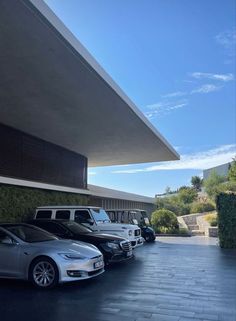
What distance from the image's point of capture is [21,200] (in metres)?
17.3

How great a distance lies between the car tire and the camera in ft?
26.7

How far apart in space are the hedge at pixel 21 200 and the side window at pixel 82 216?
3975mm

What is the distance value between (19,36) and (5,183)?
850 centimetres

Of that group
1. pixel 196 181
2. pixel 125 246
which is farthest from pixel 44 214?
pixel 196 181

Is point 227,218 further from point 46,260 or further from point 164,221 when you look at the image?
point 46,260

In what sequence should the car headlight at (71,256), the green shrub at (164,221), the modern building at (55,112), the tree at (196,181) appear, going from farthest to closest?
the tree at (196,181) → the green shrub at (164,221) → the modern building at (55,112) → the car headlight at (71,256)

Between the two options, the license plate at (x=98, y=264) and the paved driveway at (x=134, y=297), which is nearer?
the paved driveway at (x=134, y=297)

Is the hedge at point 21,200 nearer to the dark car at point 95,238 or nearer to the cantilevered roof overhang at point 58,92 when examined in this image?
the cantilevered roof overhang at point 58,92

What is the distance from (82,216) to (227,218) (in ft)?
22.7

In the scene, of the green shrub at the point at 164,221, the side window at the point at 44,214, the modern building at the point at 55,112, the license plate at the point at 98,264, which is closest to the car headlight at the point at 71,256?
the license plate at the point at 98,264

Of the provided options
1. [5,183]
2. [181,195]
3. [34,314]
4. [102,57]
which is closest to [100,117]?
[102,57]

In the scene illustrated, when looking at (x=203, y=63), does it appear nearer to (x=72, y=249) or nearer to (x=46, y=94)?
(x=46, y=94)

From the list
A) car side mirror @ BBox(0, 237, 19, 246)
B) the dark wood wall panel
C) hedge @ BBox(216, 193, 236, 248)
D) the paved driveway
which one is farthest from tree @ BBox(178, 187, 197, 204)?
car side mirror @ BBox(0, 237, 19, 246)

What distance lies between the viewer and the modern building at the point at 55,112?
904 centimetres
